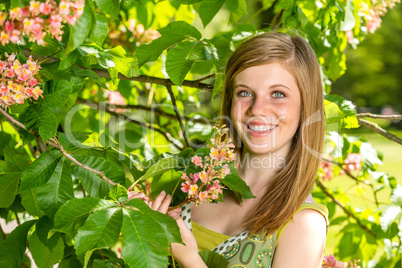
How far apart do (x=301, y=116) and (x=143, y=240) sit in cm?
79

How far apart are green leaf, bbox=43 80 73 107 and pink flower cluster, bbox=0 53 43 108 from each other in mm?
48

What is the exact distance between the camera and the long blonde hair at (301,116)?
143 centimetres

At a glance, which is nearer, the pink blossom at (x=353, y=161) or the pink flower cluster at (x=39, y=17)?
the pink flower cluster at (x=39, y=17)

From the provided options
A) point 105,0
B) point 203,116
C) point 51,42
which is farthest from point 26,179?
point 203,116

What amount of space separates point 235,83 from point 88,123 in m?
1.28

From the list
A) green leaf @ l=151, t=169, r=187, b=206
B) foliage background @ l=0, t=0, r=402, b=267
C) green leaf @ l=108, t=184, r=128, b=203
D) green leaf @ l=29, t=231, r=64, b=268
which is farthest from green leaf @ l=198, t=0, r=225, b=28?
green leaf @ l=29, t=231, r=64, b=268

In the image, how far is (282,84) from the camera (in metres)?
1.45

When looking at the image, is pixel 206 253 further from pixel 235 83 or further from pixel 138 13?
pixel 138 13

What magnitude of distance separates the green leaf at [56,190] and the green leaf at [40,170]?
0.6 inches

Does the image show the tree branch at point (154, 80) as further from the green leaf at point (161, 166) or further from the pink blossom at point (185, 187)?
the pink blossom at point (185, 187)

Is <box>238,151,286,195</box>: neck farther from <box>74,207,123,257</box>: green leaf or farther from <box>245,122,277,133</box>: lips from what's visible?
<box>74,207,123,257</box>: green leaf

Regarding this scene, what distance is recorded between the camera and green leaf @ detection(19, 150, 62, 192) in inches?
45.3

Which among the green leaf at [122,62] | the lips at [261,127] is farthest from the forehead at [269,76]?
the green leaf at [122,62]

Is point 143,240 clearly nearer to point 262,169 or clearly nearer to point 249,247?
point 249,247
